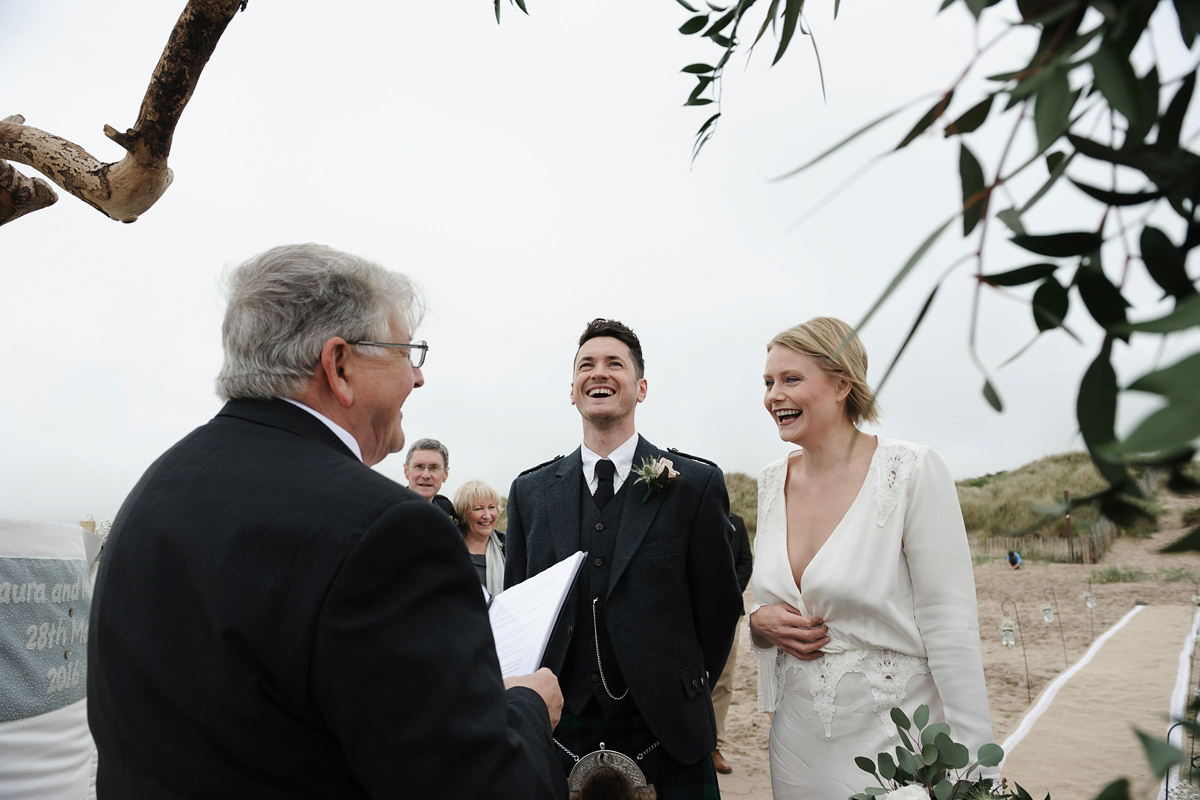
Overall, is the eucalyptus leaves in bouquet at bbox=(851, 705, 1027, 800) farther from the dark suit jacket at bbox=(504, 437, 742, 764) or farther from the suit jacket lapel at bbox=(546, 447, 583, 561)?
the suit jacket lapel at bbox=(546, 447, 583, 561)

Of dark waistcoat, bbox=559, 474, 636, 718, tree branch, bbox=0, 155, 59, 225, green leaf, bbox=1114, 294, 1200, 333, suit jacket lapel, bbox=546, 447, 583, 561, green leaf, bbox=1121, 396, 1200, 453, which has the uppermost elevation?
tree branch, bbox=0, 155, 59, 225

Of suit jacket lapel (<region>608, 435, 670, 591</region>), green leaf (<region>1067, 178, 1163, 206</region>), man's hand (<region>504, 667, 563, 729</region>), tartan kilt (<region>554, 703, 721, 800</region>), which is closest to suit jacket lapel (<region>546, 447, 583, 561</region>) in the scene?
suit jacket lapel (<region>608, 435, 670, 591</region>)

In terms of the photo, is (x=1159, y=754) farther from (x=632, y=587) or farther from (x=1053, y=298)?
(x=632, y=587)

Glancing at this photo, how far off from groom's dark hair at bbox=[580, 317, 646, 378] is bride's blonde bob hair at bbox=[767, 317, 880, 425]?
825 mm

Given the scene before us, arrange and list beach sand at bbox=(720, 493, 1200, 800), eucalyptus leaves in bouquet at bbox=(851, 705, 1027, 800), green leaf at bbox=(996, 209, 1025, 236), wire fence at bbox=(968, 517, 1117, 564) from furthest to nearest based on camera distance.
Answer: wire fence at bbox=(968, 517, 1117, 564) → beach sand at bbox=(720, 493, 1200, 800) → eucalyptus leaves in bouquet at bbox=(851, 705, 1027, 800) → green leaf at bbox=(996, 209, 1025, 236)

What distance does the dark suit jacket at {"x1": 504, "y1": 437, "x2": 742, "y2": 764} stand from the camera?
112 inches

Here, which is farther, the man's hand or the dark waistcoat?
the dark waistcoat

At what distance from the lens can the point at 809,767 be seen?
2.50m

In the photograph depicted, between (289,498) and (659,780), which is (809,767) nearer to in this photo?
(659,780)

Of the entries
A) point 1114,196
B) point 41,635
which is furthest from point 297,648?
point 41,635

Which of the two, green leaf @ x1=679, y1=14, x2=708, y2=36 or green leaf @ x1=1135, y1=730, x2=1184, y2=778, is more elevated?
green leaf @ x1=679, y1=14, x2=708, y2=36

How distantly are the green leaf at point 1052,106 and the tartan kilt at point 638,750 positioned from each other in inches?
112

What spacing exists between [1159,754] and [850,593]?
7.40ft

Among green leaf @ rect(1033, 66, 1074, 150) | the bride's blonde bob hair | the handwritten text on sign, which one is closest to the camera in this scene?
green leaf @ rect(1033, 66, 1074, 150)
